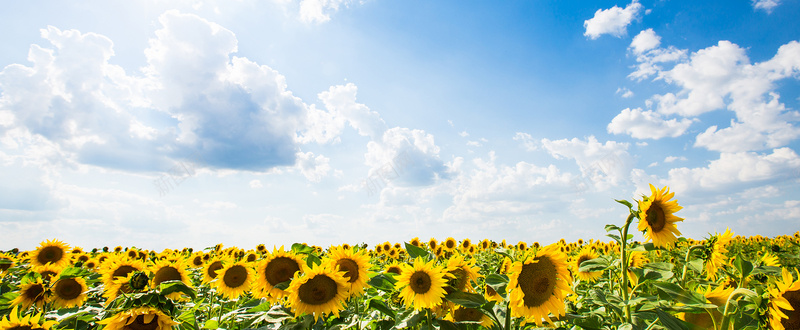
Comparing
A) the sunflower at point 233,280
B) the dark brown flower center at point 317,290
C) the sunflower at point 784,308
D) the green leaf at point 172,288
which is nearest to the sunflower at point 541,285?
the sunflower at point 784,308

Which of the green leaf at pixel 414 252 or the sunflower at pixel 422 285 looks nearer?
the sunflower at pixel 422 285

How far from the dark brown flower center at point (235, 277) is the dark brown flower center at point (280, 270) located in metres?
1.28

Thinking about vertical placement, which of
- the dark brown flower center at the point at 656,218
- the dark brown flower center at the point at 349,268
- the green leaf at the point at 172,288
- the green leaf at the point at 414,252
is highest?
the dark brown flower center at the point at 656,218

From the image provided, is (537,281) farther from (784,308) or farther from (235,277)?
(235,277)

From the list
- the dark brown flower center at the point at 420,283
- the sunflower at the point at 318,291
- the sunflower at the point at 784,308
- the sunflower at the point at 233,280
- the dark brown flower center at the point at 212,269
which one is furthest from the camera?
the dark brown flower center at the point at 212,269

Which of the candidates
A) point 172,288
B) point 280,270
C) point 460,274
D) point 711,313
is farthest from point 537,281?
point 280,270

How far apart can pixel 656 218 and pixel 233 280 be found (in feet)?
17.1

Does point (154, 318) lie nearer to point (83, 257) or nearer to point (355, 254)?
point (355, 254)

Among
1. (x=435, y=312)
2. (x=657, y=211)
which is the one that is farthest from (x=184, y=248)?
(x=657, y=211)

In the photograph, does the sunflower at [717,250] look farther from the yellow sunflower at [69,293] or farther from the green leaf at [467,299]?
the yellow sunflower at [69,293]

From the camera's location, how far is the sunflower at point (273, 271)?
4.11 metres

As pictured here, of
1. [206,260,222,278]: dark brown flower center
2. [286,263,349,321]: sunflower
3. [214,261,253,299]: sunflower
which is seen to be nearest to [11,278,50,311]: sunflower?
[206,260,222,278]: dark brown flower center

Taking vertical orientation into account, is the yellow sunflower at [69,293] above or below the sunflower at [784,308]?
below

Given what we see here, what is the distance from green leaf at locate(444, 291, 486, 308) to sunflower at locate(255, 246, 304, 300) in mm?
2192
